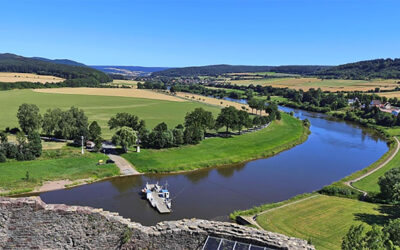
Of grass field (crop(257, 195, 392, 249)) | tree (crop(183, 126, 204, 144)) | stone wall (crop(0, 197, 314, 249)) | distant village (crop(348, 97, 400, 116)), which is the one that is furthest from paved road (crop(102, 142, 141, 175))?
distant village (crop(348, 97, 400, 116))

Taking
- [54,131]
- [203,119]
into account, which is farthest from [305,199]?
[54,131]

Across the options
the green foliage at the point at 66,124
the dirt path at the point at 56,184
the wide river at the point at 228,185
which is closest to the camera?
the wide river at the point at 228,185

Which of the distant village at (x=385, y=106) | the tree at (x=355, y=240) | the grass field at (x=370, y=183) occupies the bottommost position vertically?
the grass field at (x=370, y=183)

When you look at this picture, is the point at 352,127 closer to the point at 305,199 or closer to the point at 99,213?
the point at 305,199

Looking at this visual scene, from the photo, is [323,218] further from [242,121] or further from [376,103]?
[376,103]

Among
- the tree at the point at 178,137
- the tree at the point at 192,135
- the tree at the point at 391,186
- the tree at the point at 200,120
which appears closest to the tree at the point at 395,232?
the tree at the point at 391,186

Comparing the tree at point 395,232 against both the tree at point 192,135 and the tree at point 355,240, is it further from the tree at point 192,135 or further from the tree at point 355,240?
the tree at point 192,135

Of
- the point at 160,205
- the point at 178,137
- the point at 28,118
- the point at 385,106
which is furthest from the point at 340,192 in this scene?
the point at 385,106
